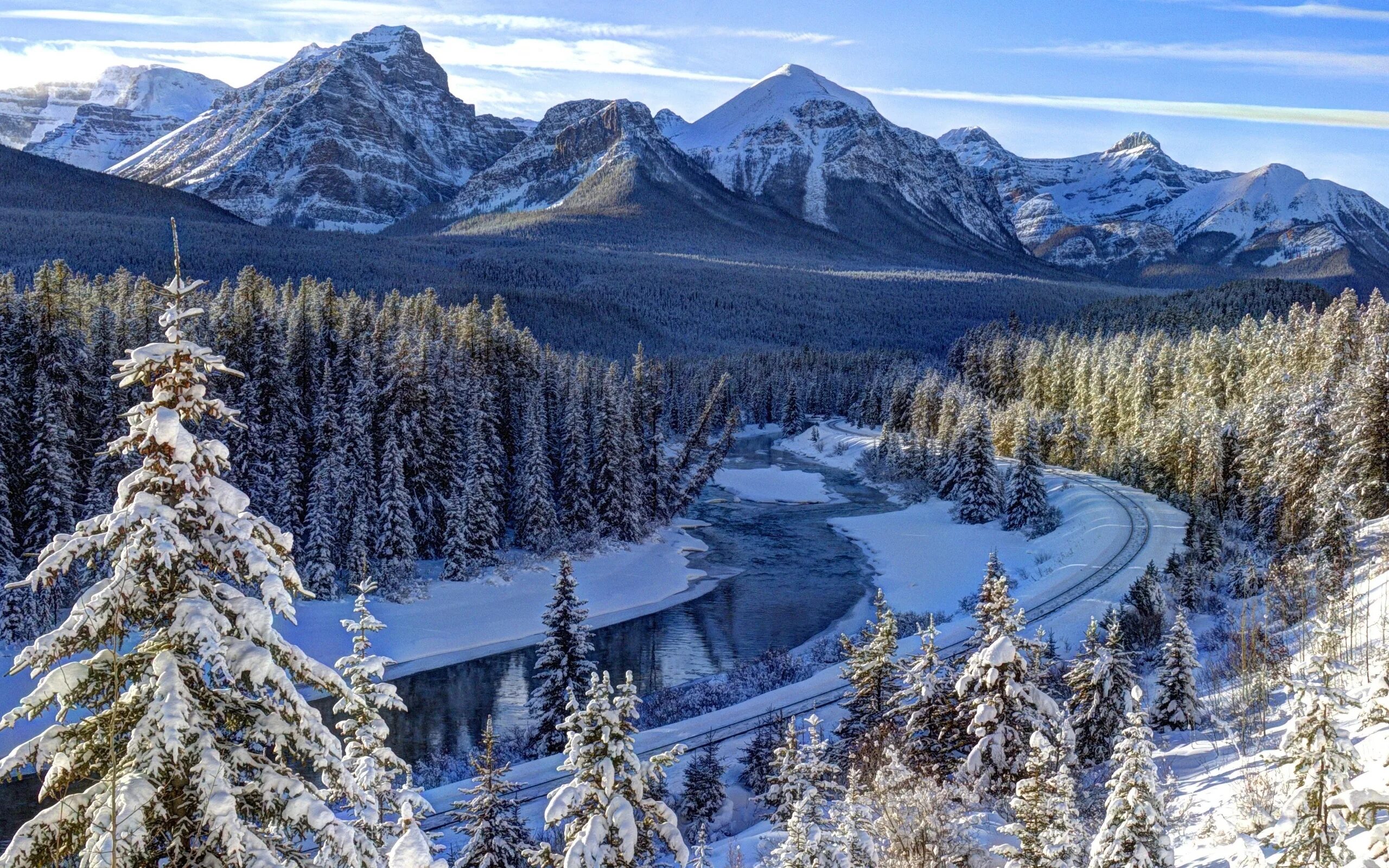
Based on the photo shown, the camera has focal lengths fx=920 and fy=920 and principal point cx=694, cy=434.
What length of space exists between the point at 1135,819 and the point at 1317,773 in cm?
273

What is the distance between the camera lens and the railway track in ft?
81.9

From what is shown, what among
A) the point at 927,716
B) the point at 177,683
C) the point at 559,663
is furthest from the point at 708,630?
the point at 177,683

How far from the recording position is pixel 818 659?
3884 centimetres

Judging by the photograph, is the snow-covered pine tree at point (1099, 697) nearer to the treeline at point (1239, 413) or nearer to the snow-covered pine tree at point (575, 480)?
the treeline at point (1239, 413)

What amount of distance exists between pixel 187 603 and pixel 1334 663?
1178cm

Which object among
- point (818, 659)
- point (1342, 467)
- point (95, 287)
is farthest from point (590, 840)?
point (95, 287)

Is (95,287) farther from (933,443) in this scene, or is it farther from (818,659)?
(933,443)

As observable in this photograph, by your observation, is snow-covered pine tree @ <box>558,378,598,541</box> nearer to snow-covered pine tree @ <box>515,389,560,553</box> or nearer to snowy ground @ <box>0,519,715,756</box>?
snow-covered pine tree @ <box>515,389,560,553</box>

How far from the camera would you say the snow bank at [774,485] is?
81312 millimetres

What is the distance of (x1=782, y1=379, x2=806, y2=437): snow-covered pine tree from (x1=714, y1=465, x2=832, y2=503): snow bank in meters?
31.5

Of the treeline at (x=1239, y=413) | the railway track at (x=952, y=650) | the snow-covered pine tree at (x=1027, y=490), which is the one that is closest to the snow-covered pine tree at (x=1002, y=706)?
the railway track at (x=952, y=650)

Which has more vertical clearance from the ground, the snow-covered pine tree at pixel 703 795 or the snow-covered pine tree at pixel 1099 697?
the snow-covered pine tree at pixel 1099 697

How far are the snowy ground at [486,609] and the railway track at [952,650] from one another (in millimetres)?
10181

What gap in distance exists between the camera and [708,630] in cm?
4522
